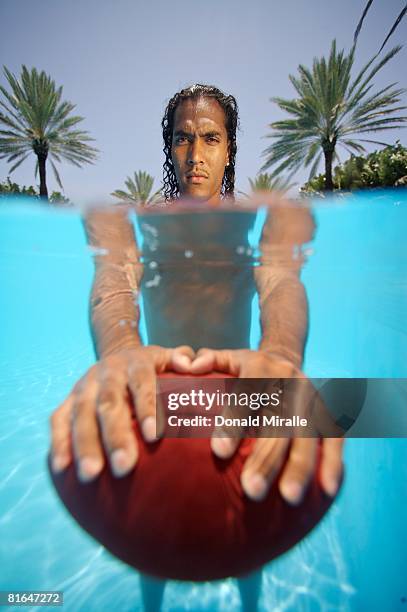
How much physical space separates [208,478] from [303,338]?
0.96 meters

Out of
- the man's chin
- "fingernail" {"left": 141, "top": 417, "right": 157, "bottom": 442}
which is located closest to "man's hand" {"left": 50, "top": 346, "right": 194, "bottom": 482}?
"fingernail" {"left": 141, "top": 417, "right": 157, "bottom": 442}

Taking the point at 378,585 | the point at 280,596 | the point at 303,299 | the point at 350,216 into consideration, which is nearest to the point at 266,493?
the point at 303,299

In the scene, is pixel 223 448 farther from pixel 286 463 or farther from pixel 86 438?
pixel 86 438

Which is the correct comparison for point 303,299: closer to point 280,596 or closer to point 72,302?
point 280,596

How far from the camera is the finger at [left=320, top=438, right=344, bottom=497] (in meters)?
1.05

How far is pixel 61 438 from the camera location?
3.43 feet

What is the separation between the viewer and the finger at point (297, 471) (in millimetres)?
979

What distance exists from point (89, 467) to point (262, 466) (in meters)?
0.54

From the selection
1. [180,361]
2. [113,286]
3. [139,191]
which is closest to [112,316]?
[113,286]

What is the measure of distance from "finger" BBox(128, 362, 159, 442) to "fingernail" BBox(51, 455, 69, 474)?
10.7 inches

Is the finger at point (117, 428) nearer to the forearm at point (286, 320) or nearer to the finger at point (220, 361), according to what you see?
the finger at point (220, 361)

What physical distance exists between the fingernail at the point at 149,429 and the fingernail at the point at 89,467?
6.2 inches

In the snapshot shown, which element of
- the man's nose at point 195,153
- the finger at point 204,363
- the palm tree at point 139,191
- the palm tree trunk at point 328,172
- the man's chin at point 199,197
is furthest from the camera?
the palm tree trunk at point 328,172

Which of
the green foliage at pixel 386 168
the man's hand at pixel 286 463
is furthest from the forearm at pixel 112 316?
the green foliage at pixel 386 168
